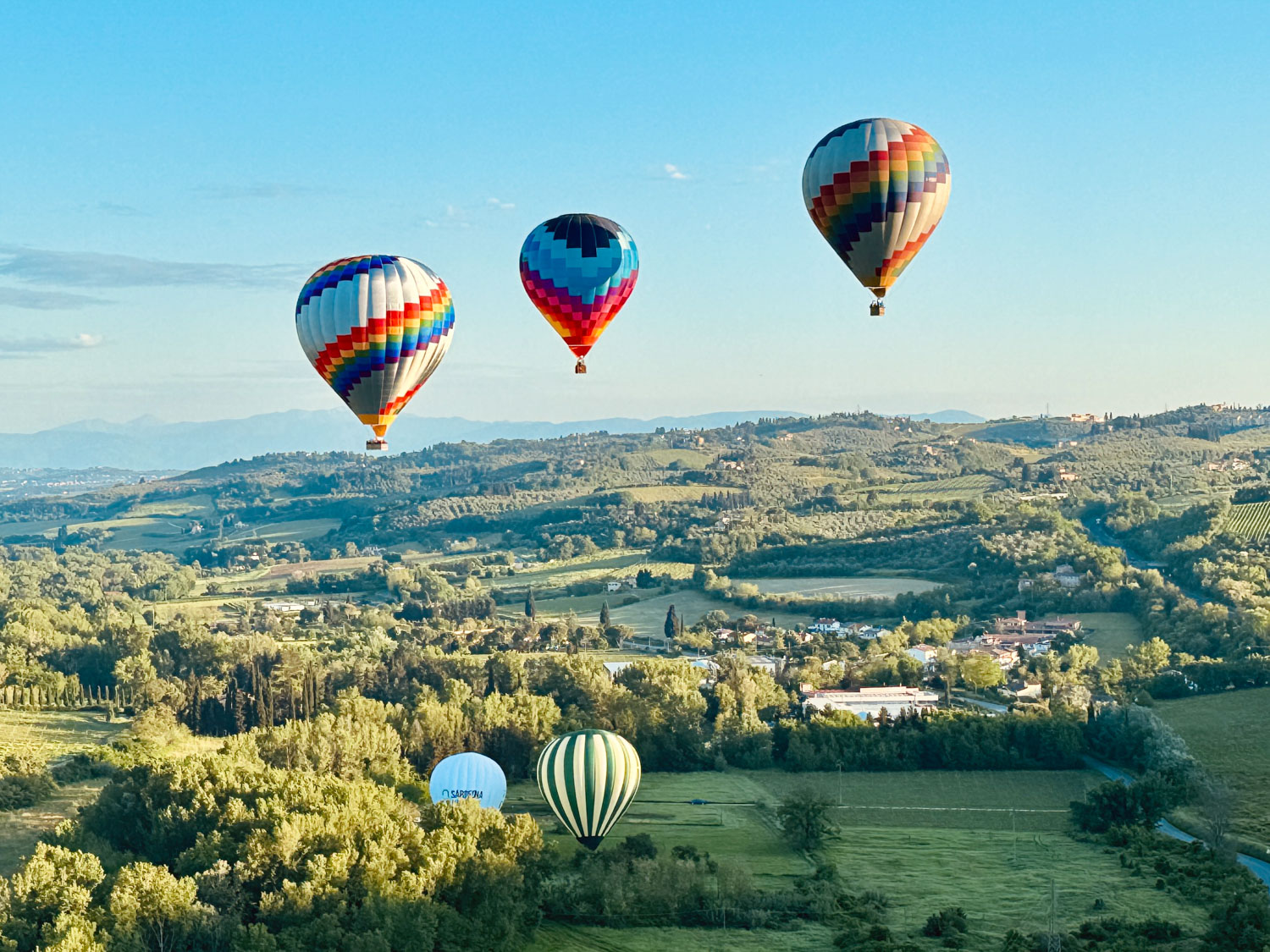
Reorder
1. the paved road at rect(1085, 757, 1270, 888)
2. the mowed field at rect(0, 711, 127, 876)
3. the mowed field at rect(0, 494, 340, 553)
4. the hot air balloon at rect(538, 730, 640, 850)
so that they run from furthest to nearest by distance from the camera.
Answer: the mowed field at rect(0, 494, 340, 553)
the mowed field at rect(0, 711, 127, 876)
the hot air balloon at rect(538, 730, 640, 850)
the paved road at rect(1085, 757, 1270, 888)

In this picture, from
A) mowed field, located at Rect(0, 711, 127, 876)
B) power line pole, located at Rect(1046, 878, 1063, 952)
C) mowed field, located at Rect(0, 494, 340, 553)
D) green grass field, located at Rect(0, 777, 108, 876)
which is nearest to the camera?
power line pole, located at Rect(1046, 878, 1063, 952)

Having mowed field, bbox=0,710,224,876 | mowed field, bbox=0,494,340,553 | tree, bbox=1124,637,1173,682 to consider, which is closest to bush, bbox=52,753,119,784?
mowed field, bbox=0,710,224,876

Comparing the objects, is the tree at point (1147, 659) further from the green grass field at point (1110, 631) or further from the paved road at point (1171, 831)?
the paved road at point (1171, 831)

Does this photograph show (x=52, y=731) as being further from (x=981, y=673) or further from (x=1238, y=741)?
(x=1238, y=741)

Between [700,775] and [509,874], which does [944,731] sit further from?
[509,874]

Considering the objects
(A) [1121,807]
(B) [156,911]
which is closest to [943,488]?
(A) [1121,807]

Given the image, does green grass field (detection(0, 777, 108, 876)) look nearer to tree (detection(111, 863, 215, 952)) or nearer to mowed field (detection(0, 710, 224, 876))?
mowed field (detection(0, 710, 224, 876))

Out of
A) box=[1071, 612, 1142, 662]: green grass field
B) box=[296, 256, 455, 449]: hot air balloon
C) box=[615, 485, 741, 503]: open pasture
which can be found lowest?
box=[1071, 612, 1142, 662]: green grass field

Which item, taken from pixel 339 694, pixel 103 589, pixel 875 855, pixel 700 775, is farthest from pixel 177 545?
pixel 875 855

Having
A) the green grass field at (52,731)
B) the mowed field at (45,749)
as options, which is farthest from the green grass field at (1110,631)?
the mowed field at (45,749)
